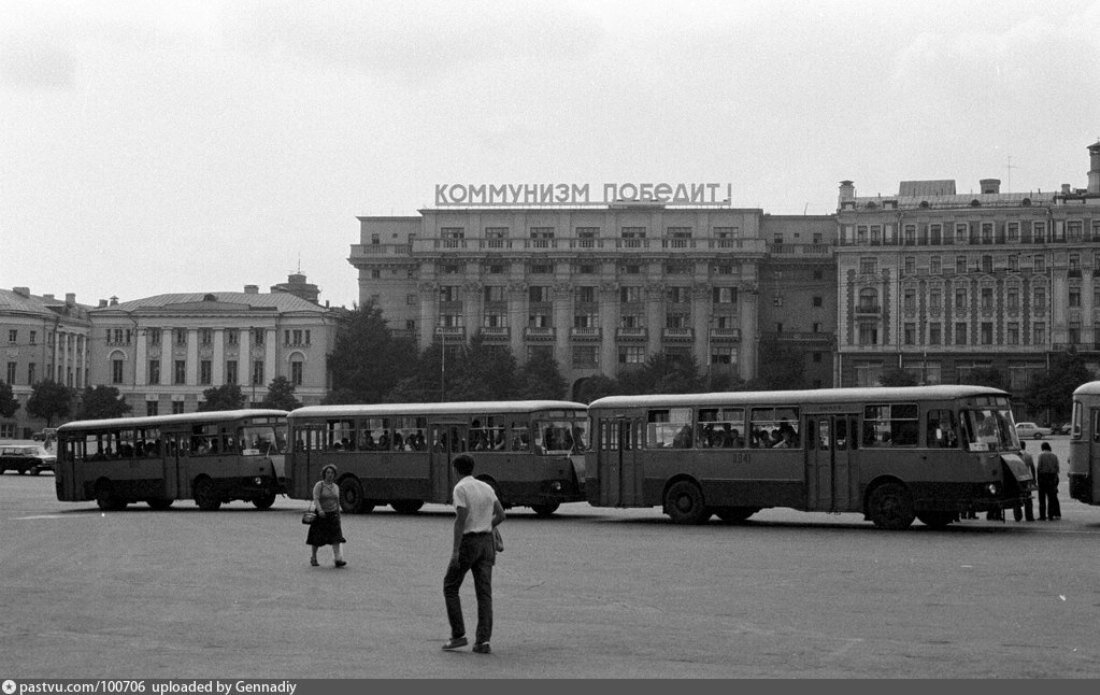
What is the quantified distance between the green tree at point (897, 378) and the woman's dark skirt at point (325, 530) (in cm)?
8074

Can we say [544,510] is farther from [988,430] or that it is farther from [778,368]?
[778,368]

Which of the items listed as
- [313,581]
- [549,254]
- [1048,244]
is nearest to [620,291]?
[549,254]

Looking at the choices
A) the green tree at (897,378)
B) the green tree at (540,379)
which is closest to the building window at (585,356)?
the green tree at (540,379)

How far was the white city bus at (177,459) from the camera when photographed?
34.4 metres

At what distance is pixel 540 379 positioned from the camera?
4203 inches

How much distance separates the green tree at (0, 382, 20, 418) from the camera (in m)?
111

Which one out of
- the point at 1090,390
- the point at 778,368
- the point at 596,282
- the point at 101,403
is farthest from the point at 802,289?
the point at 1090,390

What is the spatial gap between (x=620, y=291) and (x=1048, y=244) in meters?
32.4

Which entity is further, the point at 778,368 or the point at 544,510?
the point at 778,368

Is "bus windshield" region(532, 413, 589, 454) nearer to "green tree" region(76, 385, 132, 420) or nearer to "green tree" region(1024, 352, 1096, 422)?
"green tree" region(1024, 352, 1096, 422)

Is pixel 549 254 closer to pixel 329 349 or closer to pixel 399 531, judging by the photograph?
pixel 329 349

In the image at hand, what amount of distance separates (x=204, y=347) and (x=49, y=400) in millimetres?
12485

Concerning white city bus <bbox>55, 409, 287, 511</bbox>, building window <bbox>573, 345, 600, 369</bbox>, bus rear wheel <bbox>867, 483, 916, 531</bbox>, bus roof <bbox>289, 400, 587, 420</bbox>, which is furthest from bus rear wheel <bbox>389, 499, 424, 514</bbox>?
building window <bbox>573, 345, 600, 369</bbox>

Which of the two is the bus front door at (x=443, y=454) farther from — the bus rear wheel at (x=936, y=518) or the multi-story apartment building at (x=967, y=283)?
the multi-story apartment building at (x=967, y=283)
